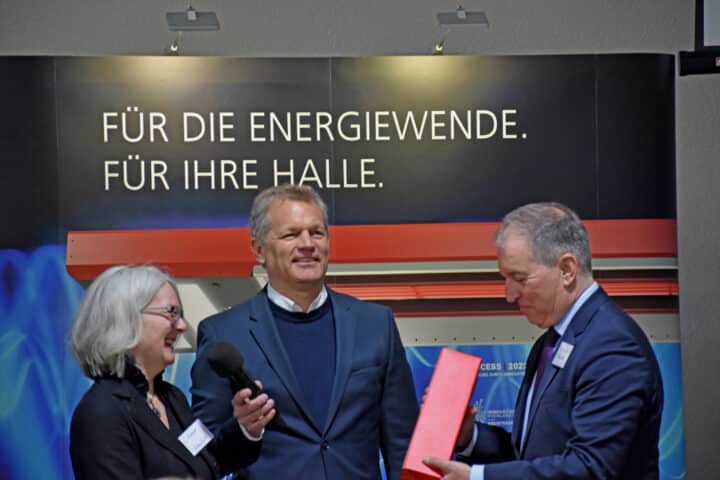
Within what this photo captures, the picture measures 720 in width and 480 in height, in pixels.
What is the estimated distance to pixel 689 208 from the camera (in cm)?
750

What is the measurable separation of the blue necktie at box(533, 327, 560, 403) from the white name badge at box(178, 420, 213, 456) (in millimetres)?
980

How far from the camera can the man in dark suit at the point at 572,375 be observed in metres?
3.09

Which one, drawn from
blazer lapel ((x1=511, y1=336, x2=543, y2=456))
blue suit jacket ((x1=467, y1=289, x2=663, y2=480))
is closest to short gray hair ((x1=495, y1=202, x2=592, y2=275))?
blue suit jacket ((x1=467, y1=289, x2=663, y2=480))

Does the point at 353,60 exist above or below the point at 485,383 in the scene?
above

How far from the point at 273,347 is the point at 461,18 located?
3430 millimetres

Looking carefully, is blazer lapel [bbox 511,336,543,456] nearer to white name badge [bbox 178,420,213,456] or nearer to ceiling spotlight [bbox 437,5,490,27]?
white name badge [bbox 178,420,213,456]

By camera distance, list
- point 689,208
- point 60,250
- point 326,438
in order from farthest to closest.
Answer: point 689,208 < point 60,250 < point 326,438

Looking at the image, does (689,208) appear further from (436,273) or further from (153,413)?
(153,413)

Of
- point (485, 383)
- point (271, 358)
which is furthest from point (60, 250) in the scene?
point (271, 358)

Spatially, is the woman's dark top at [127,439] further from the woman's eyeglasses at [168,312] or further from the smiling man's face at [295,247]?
the smiling man's face at [295,247]

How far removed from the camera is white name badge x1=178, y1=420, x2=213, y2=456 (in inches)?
133

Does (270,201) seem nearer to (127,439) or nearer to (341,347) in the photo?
(341,347)

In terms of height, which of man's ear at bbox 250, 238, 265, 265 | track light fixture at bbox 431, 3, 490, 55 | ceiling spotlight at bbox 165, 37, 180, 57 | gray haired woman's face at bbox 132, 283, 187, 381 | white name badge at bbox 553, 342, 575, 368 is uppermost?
track light fixture at bbox 431, 3, 490, 55

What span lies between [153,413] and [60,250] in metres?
3.18
